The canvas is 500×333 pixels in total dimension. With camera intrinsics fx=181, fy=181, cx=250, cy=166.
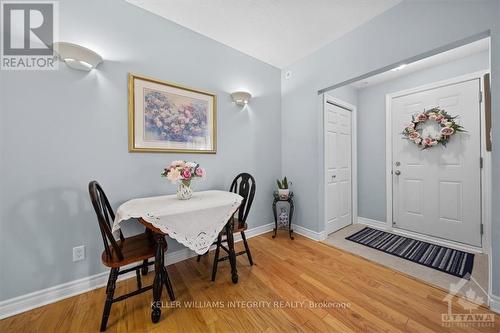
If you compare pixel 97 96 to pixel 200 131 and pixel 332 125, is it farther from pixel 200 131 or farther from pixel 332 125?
pixel 332 125

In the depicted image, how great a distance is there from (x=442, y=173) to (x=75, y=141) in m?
4.23

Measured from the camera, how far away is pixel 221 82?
2369 millimetres

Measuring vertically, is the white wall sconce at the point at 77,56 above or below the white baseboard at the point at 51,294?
above

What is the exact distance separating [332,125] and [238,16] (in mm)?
1930

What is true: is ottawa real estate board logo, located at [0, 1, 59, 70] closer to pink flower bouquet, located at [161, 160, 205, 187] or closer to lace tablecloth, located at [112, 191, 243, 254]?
pink flower bouquet, located at [161, 160, 205, 187]

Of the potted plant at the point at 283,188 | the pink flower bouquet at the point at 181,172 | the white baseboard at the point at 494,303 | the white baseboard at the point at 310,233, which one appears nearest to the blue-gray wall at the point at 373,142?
the white baseboard at the point at 310,233

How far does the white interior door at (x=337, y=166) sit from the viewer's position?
8.99 feet

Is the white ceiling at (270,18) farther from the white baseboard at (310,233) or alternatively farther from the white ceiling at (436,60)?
the white baseboard at (310,233)

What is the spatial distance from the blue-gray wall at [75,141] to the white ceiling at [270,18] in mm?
200

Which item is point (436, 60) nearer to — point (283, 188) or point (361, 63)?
point (361, 63)

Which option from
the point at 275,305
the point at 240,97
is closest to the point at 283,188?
the point at 240,97

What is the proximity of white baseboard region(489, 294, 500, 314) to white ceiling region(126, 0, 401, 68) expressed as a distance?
8.47ft

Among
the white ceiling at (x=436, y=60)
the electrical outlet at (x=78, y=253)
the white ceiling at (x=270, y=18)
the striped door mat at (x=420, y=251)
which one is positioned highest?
the white ceiling at (x=270, y=18)

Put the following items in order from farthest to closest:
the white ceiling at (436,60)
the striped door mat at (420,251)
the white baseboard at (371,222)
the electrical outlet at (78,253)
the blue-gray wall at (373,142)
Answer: the white baseboard at (371,222) → the blue-gray wall at (373,142) → the white ceiling at (436,60) → the striped door mat at (420,251) → the electrical outlet at (78,253)
